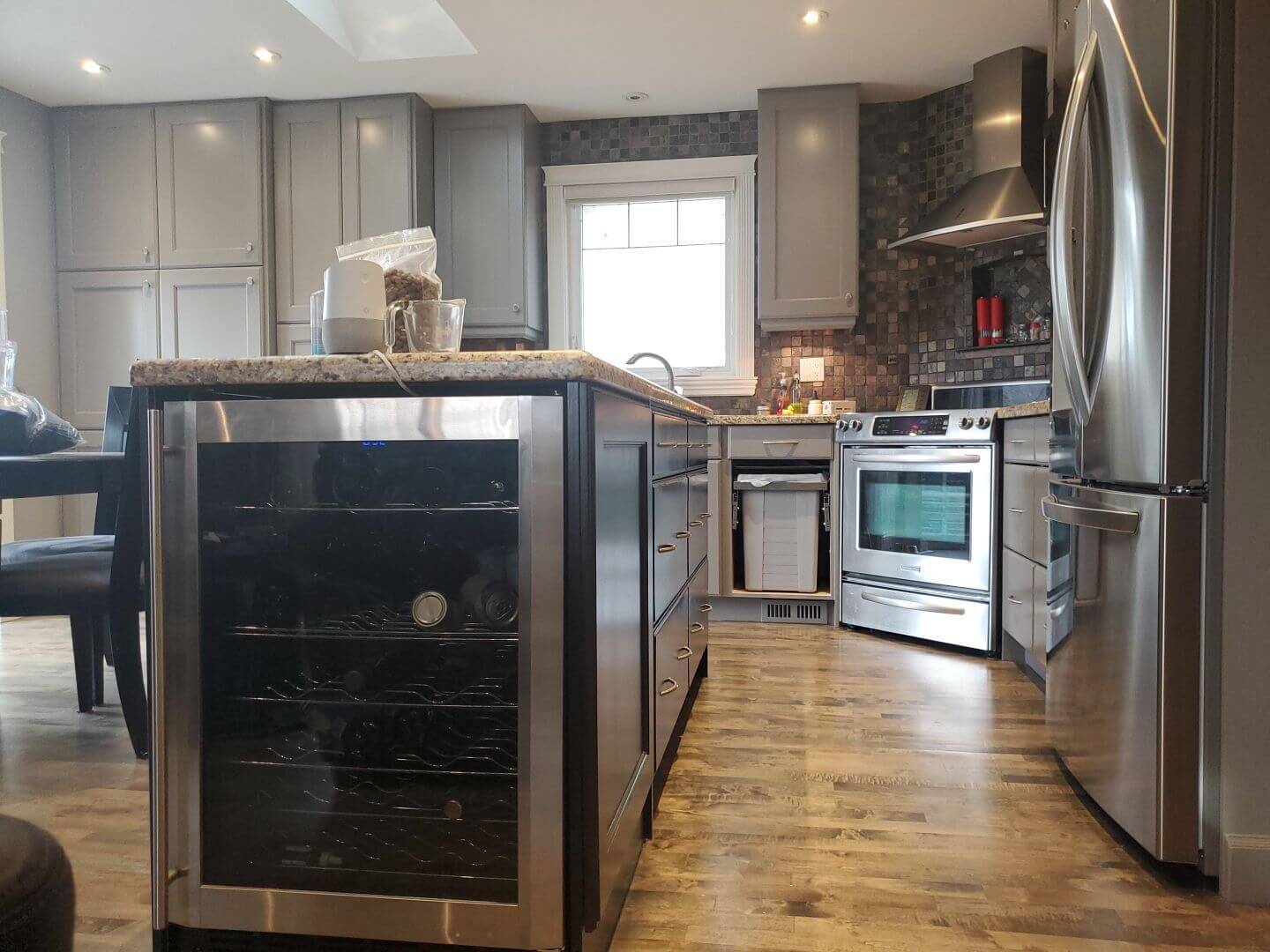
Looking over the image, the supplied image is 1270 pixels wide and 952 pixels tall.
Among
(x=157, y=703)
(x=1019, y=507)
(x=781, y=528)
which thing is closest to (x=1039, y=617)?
(x=1019, y=507)

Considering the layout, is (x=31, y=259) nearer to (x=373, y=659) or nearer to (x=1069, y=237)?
(x=373, y=659)

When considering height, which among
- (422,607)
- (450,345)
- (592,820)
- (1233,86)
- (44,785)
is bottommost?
(44,785)

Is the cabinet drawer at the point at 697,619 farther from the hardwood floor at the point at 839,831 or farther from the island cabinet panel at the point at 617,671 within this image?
the island cabinet panel at the point at 617,671

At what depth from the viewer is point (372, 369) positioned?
1166mm

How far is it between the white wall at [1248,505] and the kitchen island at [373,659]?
1.06m

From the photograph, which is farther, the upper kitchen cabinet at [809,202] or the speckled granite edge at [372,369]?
the upper kitchen cabinet at [809,202]

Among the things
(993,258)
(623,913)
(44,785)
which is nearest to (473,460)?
(623,913)

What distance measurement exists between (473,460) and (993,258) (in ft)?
11.7

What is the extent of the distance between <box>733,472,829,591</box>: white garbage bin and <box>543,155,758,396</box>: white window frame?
842mm

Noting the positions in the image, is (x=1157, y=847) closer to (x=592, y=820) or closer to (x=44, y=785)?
(x=592, y=820)

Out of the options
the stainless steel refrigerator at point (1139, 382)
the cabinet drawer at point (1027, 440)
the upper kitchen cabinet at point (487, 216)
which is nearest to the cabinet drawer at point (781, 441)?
the cabinet drawer at point (1027, 440)

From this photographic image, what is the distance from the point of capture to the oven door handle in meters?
3.29

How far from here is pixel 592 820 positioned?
3.72ft

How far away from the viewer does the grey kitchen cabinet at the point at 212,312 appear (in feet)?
14.3
